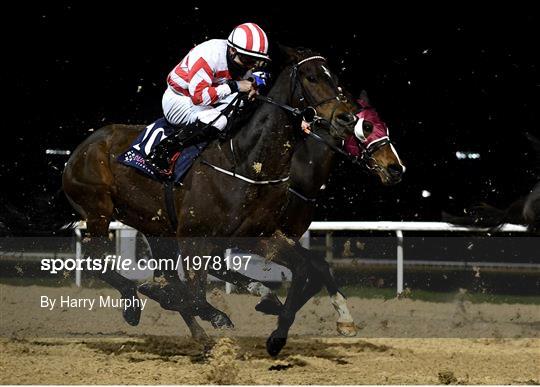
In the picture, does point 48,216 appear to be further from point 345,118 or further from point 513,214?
point 513,214

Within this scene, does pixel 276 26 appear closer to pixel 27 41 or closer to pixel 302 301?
pixel 27 41

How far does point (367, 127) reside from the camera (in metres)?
5.07

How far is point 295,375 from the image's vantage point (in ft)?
14.9

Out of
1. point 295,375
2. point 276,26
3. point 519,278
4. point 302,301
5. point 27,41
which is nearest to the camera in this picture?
point 295,375

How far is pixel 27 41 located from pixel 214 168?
17.6 feet

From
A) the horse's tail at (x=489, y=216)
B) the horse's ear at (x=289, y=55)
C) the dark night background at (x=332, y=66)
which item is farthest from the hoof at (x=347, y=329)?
the dark night background at (x=332, y=66)

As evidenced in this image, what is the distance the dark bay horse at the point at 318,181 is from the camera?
5.04m

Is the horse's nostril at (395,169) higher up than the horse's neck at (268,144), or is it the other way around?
the horse's neck at (268,144)

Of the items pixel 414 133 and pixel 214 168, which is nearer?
pixel 214 168

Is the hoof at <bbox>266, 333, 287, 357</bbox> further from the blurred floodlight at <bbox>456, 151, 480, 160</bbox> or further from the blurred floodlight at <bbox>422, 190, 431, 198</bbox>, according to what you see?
the blurred floodlight at <bbox>456, 151, 480, 160</bbox>

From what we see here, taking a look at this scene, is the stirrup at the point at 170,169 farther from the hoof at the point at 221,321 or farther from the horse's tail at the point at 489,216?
the horse's tail at the point at 489,216

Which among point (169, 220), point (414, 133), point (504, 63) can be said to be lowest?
point (169, 220)

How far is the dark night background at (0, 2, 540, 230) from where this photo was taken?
29.6 feet

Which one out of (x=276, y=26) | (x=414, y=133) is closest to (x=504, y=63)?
(x=414, y=133)
